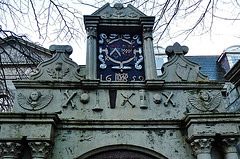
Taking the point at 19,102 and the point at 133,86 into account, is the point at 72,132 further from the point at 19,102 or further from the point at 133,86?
the point at 133,86

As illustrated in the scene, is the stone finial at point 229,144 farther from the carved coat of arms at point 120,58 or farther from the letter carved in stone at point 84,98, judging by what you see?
the letter carved in stone at point 84,98

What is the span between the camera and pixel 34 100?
4566 millimetres

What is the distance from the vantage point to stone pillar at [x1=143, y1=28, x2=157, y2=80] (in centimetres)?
503

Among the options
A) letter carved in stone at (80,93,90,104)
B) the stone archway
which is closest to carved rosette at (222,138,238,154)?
the stone archway

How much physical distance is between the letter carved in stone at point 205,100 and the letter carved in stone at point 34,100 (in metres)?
2.82

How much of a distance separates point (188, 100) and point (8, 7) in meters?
4.23

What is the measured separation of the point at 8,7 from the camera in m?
5.05

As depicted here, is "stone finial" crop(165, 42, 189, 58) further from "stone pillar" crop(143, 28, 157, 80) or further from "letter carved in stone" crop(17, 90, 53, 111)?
"letter carved in stone" crop(17, 90, 53, 111)

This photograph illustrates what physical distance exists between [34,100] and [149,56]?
101 inches

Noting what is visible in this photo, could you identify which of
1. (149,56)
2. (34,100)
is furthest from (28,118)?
(149,56)

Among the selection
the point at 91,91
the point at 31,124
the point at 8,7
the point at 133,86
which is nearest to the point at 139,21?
the point at 133,86

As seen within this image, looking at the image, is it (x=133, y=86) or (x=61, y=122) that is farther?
(x=133, y=86)

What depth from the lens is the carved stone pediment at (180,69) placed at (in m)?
5.04

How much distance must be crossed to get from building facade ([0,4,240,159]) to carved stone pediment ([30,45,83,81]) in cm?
2
